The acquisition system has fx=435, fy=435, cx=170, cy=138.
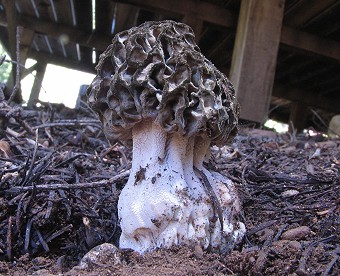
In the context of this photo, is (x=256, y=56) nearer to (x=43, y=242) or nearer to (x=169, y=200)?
(x=169, y=200)

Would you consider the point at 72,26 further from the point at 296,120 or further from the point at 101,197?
the point at 101,197

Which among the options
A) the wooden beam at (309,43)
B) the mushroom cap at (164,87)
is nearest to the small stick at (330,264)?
the mushroom cap at (164,87)

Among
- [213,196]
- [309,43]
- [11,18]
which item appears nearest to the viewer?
[213,196]

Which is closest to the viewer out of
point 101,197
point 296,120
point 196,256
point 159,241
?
point 196,256

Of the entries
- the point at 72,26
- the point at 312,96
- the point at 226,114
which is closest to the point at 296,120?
the point at 312,96

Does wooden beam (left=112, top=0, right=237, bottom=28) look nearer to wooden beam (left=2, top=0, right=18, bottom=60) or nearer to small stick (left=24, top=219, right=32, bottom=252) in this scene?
wooden beam (left=2, top=0, right=18, bottom=60)

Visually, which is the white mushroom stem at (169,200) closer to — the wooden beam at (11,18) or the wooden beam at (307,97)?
the wooden beam at (11,18)

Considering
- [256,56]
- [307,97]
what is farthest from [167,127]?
[307,97]
